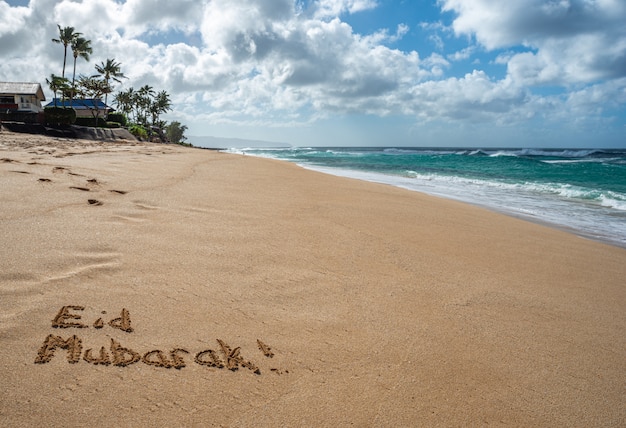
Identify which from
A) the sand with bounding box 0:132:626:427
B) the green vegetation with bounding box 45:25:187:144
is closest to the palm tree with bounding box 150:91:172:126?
the green vegetation with bounding box 45:25:187:144

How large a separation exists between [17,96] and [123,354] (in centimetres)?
4847

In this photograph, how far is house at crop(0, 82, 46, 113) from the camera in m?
36.8

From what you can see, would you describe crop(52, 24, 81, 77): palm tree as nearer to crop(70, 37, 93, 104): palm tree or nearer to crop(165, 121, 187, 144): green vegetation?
crop(70, 37, 93, 104): palm tree

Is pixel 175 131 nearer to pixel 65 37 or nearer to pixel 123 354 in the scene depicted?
pixel 65 37

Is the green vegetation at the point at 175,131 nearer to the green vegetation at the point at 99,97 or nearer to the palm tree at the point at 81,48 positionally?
the green vegetation at the point at 99,97

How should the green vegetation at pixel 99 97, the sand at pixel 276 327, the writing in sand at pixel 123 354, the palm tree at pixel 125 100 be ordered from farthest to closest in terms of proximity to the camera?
the palm tree at pixel 125 100 < the green vegetation at pixel 99 97 < the writing in sand at pixel 123 354 < the sand at pixel 276 327

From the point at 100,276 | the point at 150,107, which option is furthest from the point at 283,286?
the point at 150,107

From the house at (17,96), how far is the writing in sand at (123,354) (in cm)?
4590

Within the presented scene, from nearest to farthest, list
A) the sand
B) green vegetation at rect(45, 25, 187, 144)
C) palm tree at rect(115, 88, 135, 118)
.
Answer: the sand → green vegetation at rect(45, 25, 187, 144) → palm tree at rect(115, 88, 135, 118)

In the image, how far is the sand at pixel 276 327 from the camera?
1.66 metres

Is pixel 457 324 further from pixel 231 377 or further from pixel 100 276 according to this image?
pixel 100 276

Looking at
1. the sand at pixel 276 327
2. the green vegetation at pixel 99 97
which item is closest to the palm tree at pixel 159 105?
the green vegetation at pixel 99 97

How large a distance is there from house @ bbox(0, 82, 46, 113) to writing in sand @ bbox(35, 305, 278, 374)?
151ft

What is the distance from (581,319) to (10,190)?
20.2 ft
